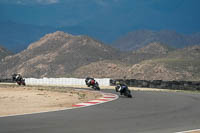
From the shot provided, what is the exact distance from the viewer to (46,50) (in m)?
136

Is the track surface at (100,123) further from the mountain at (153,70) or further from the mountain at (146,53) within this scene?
the mountain at (146,53)

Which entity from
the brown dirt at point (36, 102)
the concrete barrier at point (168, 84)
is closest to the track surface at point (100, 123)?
the brown dirt at point (36, 102)

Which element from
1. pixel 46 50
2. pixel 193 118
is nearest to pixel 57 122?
pixel 193 118

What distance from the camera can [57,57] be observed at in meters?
119

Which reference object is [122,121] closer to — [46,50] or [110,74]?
[110,74]

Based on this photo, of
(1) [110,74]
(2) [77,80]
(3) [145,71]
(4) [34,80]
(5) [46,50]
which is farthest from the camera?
(5) [46,50]

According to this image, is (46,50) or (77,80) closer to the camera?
(77,80)

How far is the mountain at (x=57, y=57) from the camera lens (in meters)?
110

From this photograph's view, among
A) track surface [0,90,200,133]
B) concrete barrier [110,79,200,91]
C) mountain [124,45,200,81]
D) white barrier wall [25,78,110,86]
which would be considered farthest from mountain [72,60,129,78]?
track surface [0,90,200,133]

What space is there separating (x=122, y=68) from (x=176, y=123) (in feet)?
245

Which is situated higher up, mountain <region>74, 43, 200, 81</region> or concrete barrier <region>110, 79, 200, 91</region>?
mountain <region>74, 43, 200, 81</region>

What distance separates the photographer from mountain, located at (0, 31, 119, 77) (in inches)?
4318

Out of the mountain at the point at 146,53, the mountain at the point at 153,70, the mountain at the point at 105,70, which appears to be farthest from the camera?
the mountain at the point at 146,53

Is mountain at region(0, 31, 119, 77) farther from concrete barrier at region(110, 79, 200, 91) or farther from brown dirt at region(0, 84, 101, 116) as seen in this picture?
brown dirt at region(0, 84, 101, 116)
